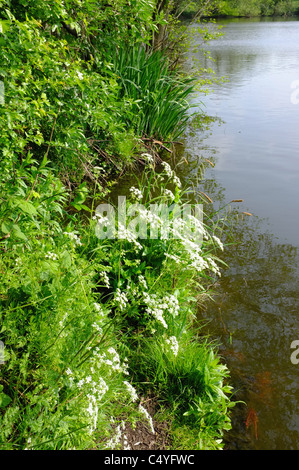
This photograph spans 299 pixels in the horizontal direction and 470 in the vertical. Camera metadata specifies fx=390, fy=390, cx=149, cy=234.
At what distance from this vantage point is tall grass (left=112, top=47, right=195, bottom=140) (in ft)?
17.2

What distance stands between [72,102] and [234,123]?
547 cm

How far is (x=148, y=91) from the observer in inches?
210

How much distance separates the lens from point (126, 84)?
5.33 metres

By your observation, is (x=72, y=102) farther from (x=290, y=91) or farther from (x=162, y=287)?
(x=290, y=91)

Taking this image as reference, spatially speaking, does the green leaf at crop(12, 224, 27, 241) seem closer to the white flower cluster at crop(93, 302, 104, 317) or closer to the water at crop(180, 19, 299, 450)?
the white flower cluster at crop(93, 302, 104, 317)

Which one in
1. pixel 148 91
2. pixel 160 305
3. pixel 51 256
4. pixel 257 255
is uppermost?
pixel 148 91

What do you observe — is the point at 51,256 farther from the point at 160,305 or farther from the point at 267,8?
the point at 267,8

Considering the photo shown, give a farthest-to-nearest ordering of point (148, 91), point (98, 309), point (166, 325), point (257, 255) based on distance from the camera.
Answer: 1. point (148, 91)
2. point (257, 255)
3. point (166, 325)
4. point (98, 309)

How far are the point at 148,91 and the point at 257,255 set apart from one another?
2.77m

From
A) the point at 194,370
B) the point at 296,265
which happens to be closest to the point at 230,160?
the point at 296,265

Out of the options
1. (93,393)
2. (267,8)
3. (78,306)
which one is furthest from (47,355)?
(267,8)

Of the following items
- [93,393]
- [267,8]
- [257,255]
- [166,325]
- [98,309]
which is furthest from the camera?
[267,8]

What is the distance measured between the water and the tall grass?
0.80 metres
